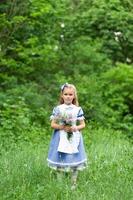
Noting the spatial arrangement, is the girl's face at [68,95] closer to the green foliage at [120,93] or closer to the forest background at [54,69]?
the forest background at [54,69]

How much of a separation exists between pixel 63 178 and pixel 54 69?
7.11m

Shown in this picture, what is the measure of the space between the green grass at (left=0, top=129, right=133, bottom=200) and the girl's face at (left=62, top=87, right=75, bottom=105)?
0.84m

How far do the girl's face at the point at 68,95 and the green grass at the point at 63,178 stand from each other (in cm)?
84

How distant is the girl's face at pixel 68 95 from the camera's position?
22.6ft

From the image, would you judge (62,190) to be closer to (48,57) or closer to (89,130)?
(89,130)

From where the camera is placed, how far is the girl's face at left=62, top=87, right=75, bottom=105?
22.6 ft

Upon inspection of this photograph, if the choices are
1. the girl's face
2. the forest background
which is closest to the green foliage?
the forest background

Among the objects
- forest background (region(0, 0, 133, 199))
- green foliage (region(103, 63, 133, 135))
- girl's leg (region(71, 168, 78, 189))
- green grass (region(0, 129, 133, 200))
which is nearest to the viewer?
green grass (region(0, 129, 133, 200))

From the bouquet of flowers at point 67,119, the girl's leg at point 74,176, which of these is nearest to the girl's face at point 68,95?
the bouquet of flowers at point 67,119

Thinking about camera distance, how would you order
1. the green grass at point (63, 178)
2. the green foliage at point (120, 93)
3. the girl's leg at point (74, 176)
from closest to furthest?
the green grass at point (63, 178), the girl's leg at point (74, 176), the green foliage at point (120, 93)

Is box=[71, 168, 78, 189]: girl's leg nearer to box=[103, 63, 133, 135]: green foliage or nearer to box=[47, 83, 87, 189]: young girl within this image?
box=[47, 83, 87, 189]: young girl

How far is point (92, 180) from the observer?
7.05 metres

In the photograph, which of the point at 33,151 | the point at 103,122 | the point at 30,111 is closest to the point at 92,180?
the point at 33,151

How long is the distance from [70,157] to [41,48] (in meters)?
6.47
